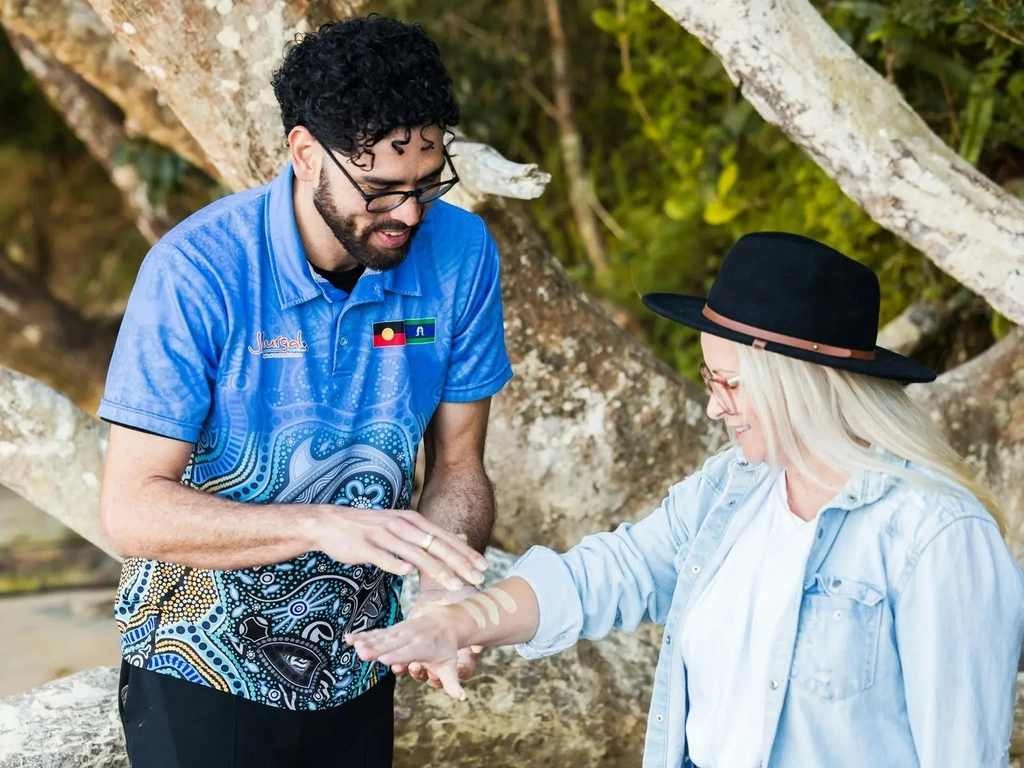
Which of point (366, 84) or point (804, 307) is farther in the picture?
point (366, 84)

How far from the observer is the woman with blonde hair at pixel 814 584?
6.89 ft

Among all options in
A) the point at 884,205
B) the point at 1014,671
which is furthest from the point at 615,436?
the point at 1014,671

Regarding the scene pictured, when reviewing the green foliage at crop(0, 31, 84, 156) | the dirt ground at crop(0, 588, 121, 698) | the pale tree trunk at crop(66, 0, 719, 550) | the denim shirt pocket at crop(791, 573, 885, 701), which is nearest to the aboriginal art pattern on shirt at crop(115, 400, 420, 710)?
the denim shirt pocket at crop(791, 573, 885, 701)

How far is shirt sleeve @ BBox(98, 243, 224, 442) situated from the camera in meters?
2.31

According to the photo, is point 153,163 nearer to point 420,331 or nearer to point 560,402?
point 560,402

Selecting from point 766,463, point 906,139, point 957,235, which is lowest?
point 766,463

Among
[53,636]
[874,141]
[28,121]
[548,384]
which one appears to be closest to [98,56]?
[548,384]

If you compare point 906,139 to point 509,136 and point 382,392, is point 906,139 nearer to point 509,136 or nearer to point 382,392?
point 382,392

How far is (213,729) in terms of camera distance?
8.14 feet

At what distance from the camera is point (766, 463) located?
7.95 ft

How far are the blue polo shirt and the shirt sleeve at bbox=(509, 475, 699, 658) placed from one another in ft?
1.13

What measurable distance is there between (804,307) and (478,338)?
2.37 ft

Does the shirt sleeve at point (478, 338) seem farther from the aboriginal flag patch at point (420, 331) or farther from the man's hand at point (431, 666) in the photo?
the man's hand at point (431, 666)

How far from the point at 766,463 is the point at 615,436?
6.61 feet
